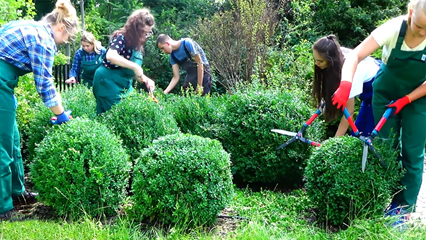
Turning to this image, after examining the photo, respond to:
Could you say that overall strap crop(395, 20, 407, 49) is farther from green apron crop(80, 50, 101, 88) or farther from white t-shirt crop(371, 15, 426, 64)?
green apron crop(80, 50, 101, 88)

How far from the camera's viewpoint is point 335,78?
393 cm

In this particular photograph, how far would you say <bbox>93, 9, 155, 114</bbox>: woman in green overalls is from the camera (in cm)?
456

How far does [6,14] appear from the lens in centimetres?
557

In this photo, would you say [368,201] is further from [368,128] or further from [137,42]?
[137,42]

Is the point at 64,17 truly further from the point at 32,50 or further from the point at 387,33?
the point at 387,33

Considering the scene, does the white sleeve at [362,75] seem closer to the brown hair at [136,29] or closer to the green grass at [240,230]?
the green grass at [240,230]

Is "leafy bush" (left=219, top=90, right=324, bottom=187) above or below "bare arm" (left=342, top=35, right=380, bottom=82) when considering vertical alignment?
below

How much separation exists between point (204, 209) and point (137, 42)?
2.32 metres

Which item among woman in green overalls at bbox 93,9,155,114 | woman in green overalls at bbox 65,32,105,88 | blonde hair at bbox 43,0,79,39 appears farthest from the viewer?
woman in green overalls at bbox 65,32,105,88

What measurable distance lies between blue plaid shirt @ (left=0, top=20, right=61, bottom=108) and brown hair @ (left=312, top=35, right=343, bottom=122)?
243 cm

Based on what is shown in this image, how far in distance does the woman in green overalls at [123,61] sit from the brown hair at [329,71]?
5.98 ft

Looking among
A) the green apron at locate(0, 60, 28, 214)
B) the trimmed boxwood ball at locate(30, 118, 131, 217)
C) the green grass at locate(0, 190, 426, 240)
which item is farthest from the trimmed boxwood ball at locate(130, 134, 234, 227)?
the green apron at locate(0, 60, 28, 214)

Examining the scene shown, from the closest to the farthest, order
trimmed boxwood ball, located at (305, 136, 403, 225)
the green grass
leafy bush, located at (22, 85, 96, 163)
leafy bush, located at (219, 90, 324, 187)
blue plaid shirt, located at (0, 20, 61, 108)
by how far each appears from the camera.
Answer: the green grass
trimmed boxwood ball, located at (305, 136, 403, 225)
blue plaid shirt, located at (0, 20, 61, 108)
leafy bush, located at (219, 90, 324, 187)
leafy bush, located at (22, 85, 96, 163)

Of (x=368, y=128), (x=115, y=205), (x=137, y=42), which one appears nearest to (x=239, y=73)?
(x=137, y=42)
